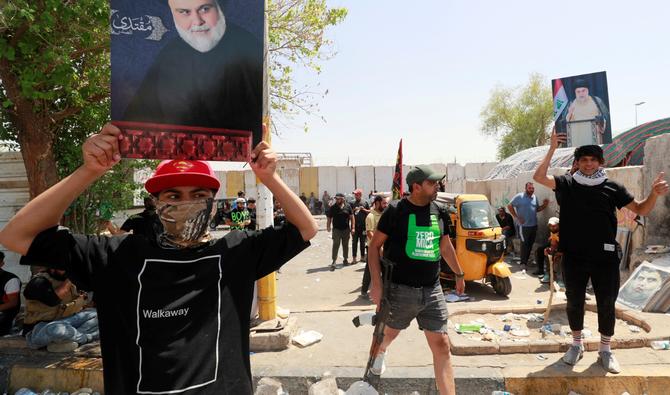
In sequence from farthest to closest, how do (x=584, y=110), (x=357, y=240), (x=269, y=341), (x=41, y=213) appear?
(x=357, y=240), (x=269, y=341), (x=584, y=110), (x=41, y=213)

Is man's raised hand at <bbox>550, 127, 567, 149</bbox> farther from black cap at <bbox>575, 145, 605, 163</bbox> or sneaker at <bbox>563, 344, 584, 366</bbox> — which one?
sneaker at <bbox>563, 344, 584, 366</bbox>

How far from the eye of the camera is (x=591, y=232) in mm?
3812

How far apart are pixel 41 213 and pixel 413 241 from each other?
2.76 m

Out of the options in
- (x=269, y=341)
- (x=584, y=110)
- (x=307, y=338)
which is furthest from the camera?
(x=307, y=338)

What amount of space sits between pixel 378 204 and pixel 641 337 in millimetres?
4769

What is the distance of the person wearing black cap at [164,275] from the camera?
4.98 feet

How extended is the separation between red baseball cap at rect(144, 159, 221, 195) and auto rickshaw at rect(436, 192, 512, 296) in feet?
21.1

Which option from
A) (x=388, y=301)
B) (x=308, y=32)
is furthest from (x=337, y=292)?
(x=308, y=32)

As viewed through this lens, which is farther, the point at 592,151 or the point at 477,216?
the point at 477,216

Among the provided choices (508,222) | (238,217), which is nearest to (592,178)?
(238,217)

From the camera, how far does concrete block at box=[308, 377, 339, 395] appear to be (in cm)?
371

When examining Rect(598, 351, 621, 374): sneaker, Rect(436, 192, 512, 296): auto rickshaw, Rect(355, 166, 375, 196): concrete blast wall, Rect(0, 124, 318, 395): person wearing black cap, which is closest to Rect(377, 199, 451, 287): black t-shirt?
Rect(598, 351, 621, 374): sneaker

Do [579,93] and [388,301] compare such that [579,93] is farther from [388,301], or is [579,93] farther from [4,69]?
[4,69]

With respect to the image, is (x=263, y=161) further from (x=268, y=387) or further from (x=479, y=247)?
(x=479, y=247)
